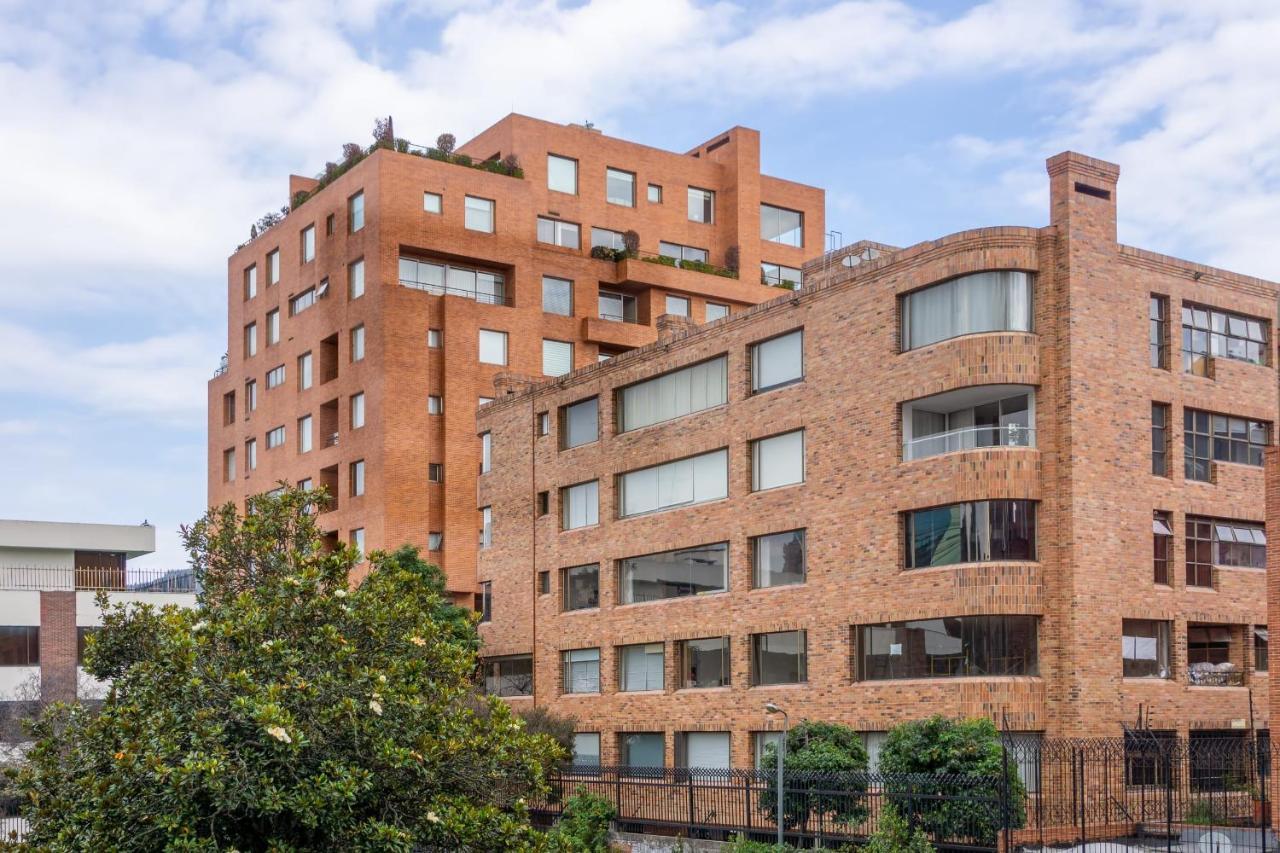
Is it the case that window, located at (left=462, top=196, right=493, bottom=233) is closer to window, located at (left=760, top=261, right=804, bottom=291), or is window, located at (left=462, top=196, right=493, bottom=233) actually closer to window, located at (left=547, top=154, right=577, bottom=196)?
window, located at (left=547, top=154, right=577, bottom=196)

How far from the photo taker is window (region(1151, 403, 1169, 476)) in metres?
41.8

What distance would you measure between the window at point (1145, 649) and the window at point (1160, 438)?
13.6ft

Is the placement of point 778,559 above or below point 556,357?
below

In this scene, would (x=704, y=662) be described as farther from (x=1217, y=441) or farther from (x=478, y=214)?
(x=478, y=214)

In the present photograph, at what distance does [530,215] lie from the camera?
71438 millimetres

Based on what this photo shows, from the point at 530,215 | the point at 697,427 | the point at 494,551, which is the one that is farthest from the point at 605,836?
the point at 530,215

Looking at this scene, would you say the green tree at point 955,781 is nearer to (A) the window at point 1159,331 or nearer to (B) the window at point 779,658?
(B) the window at point 779,658

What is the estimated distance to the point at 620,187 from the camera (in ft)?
249

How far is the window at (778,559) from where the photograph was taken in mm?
45406

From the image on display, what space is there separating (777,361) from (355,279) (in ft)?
94.2

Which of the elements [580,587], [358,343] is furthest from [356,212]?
[580,587]

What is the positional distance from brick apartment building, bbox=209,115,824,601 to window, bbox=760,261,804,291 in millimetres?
104

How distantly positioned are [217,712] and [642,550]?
3136cm

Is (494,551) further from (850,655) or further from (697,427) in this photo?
(850,655)
